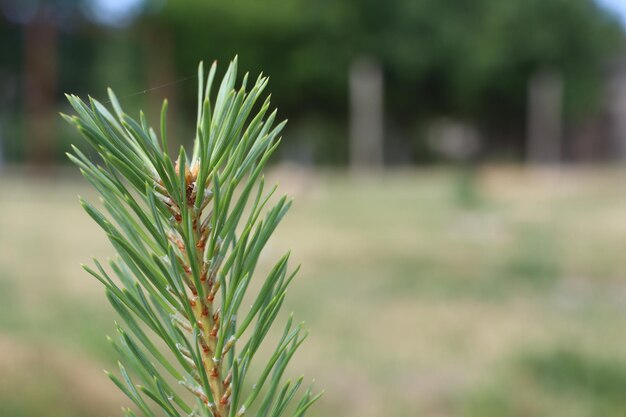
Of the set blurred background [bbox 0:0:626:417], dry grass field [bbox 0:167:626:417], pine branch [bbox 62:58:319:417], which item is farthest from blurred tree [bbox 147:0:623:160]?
pine branch [bbox 62:58:319:417]

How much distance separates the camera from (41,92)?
34.5 ft

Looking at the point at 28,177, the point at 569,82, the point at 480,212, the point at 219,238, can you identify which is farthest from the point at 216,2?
the point at 219,238

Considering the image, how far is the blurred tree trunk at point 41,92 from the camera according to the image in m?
9.95

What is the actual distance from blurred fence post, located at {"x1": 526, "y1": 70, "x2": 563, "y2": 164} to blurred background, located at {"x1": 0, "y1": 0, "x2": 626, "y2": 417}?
0.03 meters

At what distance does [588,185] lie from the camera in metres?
7.59

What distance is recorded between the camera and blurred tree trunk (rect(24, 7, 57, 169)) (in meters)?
9.95

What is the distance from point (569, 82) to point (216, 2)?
5743 millimetres

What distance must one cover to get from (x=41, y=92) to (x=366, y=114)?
183 inches

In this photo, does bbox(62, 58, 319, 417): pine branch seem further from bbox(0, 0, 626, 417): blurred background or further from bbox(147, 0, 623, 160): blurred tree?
bbox(147, 0, 623, 160): blurred tree

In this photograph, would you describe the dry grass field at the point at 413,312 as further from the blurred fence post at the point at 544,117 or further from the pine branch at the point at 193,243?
the blurred fence post at the point at 544,117

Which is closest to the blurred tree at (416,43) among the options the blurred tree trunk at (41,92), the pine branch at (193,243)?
the blurred tree trunk at (41,92)

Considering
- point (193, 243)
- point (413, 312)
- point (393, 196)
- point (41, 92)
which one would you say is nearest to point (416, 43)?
point (41, 92)

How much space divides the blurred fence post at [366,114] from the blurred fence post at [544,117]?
2.44 metres

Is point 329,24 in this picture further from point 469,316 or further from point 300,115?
point 469,316
